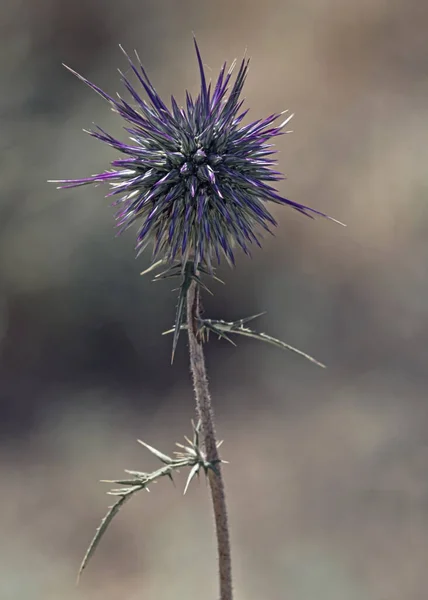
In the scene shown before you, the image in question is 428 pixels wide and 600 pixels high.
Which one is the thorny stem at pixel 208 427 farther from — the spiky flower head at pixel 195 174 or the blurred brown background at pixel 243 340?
the blurred brown background at pixel 243 340

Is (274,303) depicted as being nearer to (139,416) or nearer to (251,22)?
(139,416)

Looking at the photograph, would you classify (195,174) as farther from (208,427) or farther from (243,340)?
(243,340)

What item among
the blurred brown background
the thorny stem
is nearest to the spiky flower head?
the thorny stem

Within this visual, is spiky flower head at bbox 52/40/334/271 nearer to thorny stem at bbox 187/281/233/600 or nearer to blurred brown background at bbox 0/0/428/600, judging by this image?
thorny stem at bbox 187/281/233/600

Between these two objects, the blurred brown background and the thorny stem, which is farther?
the blurred brown background

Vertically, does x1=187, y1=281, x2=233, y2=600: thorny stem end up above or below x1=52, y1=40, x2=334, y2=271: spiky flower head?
below
